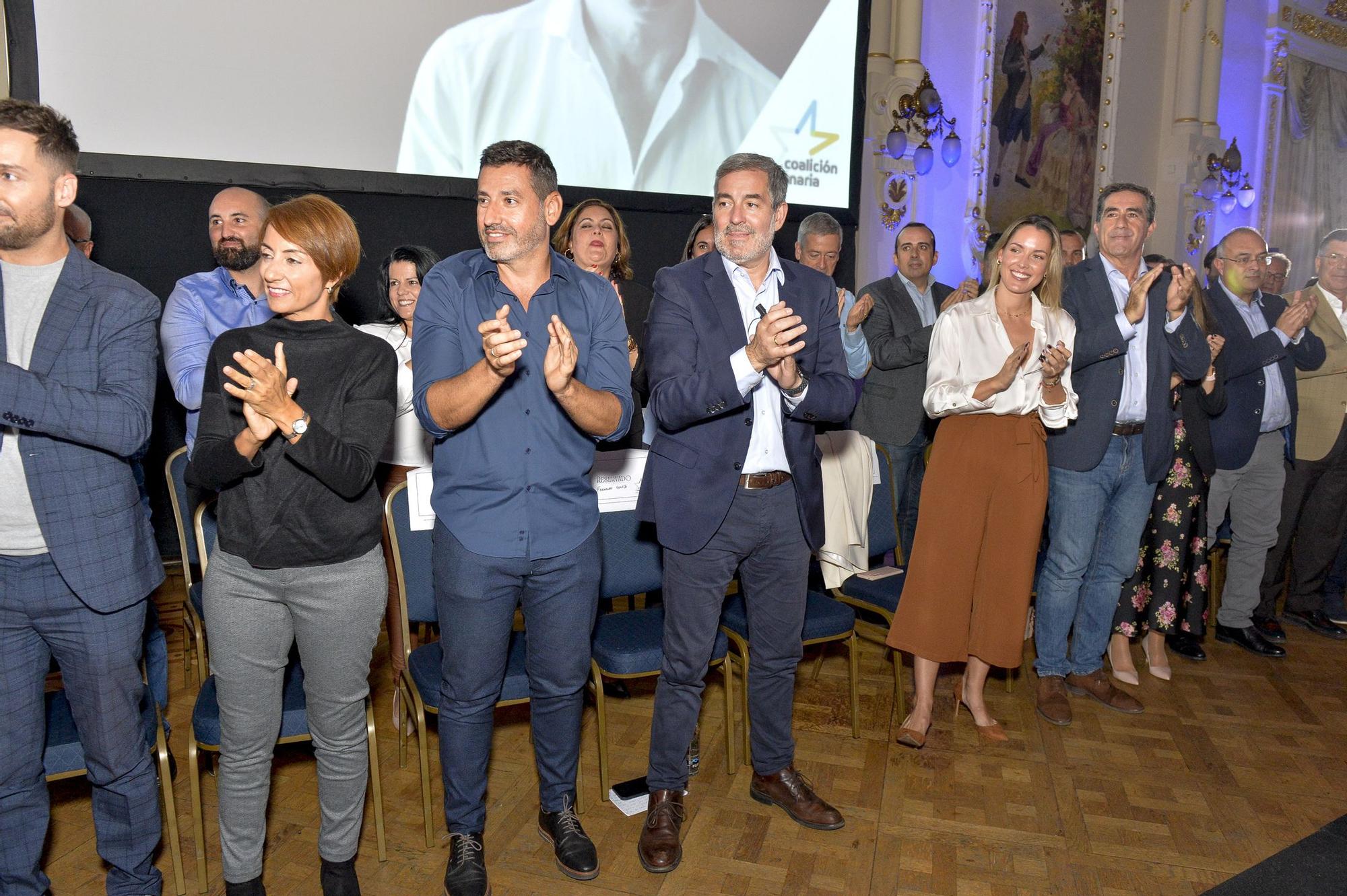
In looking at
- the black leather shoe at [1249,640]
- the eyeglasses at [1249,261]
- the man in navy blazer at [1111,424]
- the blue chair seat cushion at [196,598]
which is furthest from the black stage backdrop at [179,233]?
the black leather shoe at [1249,640]

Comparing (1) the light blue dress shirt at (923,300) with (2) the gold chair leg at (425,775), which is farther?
(1) the light blue dress shirt at (923,300)

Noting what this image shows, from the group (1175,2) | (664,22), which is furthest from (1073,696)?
(1175,2)

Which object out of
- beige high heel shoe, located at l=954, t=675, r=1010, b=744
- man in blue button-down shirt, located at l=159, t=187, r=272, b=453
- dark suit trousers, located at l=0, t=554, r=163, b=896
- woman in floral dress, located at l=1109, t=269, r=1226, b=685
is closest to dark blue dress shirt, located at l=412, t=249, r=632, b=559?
dark suit trousers, located at l=0, t=554, r=163, b=896

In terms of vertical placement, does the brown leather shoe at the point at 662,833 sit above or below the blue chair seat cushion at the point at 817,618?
below

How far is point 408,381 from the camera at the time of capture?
3.15 m

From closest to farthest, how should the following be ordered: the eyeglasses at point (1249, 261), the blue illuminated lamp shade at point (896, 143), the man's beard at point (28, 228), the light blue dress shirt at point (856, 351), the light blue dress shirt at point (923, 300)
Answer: the man's beard at point (28, 228) < the light blue dress shirt at point (856, 351) < the eyeglasses at point (1249, 261) < the light blue dress shirt at point (923, 300) < the blue illuminated lamp shade at point (896, 143)

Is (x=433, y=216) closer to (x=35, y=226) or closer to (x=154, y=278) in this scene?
(x=154, y=278)

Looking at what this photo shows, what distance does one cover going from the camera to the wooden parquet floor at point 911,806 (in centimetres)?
235

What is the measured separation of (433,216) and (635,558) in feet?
8.47

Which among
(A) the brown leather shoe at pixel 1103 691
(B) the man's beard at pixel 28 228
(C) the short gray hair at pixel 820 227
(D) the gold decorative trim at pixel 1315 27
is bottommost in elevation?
(A) the brown leather shoe at pixel 1103 691

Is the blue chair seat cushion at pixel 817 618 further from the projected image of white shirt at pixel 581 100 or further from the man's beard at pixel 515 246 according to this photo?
the projected image of white shirt at pixel 581 100

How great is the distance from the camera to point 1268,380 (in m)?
4.04

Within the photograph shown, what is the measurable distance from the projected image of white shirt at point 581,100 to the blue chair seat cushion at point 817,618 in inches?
112

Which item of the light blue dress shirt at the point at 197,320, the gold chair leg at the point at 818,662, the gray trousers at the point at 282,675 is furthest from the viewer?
the gold chair leg at the point at 818,662
